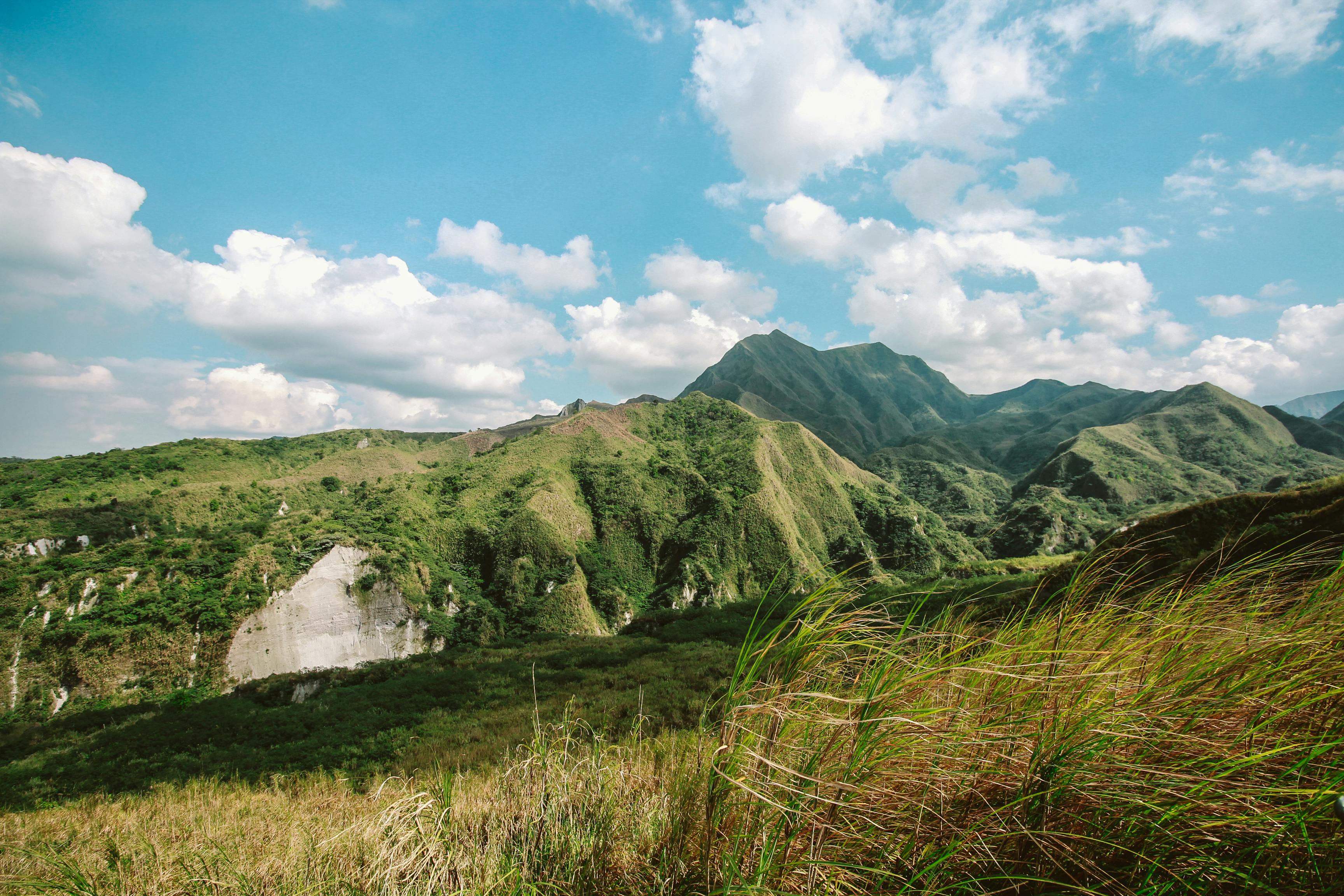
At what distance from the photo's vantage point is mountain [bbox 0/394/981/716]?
4578cm

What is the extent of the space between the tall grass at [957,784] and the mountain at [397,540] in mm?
25613

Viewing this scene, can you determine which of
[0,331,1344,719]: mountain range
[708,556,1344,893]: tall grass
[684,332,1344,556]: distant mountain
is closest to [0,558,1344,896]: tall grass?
[708,556,1344,893]: tall grass

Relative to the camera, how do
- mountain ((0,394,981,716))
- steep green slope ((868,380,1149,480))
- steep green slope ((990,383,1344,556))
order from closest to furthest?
mountain ((0,394,981,716)) → steep green slope ((990,383,1344,556)) → steep green slope ((868,380,1149,480))

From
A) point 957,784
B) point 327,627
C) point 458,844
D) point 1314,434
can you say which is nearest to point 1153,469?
point 1314,434

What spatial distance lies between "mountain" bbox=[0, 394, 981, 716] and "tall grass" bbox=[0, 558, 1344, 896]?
2561 centimetres

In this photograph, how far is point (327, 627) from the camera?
5234 cm

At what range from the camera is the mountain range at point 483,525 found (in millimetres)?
46188

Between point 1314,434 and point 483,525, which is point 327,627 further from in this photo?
point 1314,434

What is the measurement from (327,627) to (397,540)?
1285 centimetres

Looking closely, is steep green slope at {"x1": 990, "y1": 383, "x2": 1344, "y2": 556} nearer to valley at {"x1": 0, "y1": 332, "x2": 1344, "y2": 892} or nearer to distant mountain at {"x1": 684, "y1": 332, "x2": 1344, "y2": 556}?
distant mountain at {"x1": 684, "y1": 332, "x2": 1344, "y2": 556}

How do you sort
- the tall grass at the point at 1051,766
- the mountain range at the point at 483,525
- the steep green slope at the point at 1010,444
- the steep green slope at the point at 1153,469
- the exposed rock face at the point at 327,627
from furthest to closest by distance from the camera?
the steep green slope at the point at 1010,444 → the steep green slope at the point at 1153,469 → the exposed rock face at the point at 327,627 → the mountain range at the point at 483,525 → the tall grass at the point at 1051,766

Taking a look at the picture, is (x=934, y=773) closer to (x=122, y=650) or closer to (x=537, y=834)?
(x=537, y=834)

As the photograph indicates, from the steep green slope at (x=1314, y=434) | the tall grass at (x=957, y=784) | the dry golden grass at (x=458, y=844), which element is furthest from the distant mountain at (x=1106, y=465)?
the dry golden grass at (x=458, y=844)

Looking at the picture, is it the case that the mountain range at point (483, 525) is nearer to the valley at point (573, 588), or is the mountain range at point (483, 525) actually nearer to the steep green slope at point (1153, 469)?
the valley at point (573, 588)
